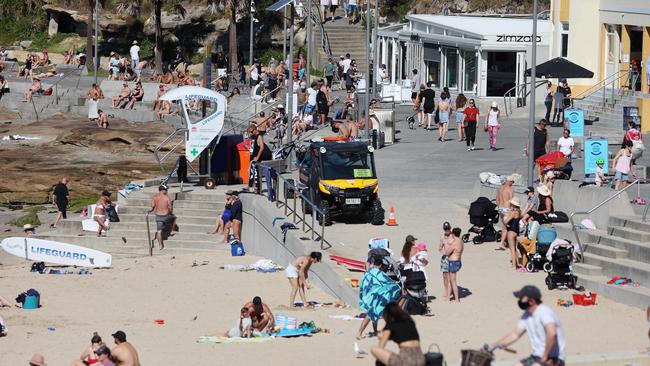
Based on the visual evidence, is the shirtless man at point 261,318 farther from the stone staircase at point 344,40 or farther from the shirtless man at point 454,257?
the stone staircase at point 344,40

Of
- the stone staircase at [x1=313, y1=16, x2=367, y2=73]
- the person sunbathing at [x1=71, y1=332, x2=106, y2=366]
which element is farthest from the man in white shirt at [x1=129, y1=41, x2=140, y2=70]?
the person sunbathing at [x1=71, y1=332, x2=106, y2=366]

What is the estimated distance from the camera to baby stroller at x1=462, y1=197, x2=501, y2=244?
90.4ft

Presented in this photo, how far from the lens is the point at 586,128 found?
4128cm

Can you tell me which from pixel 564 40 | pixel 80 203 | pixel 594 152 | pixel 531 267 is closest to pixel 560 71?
pixel 564 40

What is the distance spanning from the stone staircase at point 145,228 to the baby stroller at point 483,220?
6.60 meters

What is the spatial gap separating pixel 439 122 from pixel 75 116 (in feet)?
55.5

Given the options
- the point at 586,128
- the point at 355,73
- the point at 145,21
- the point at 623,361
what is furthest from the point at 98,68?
the point at 623,361

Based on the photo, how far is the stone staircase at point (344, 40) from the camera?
5545 cm

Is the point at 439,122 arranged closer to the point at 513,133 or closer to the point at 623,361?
the point at 513,133

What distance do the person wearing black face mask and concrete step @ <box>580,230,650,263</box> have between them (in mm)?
8813

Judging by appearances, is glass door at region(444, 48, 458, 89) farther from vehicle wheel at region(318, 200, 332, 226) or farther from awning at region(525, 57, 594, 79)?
vehicle wheel at region(318, 200, 332, 226)

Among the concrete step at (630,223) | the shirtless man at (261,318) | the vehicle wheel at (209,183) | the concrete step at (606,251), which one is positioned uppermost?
the concrete step at (630,223)

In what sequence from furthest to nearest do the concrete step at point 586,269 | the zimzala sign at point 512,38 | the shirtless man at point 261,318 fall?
1. the zimzala sign at point 512,38
2. the concrete step at point 586,269
3. the shirtless man at point 261,318

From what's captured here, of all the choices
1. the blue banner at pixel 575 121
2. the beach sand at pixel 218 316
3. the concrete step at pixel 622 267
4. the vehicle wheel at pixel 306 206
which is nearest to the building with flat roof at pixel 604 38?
the blue banner at pixel 575 121
